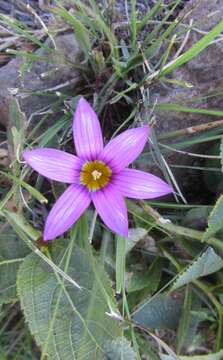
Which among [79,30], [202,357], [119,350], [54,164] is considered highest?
[79,30]

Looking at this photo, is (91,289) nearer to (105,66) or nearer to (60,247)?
(60,247)

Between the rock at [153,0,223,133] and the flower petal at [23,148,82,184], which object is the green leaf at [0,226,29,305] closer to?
the flower petal at [23,148,82,184]

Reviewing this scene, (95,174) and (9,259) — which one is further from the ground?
(95,174)

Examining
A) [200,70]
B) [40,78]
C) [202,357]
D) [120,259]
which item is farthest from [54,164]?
[202,357]

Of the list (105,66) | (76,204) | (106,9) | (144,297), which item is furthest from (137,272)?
(106,9)

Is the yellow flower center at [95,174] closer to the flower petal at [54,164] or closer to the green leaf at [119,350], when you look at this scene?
the flower petal at [54,164]

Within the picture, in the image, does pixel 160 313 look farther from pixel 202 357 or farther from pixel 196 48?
pixel 196 48
